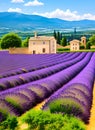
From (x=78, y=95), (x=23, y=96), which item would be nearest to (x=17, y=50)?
(x=23, y=96)

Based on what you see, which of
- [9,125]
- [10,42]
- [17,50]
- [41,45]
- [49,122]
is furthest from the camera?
[10,42]

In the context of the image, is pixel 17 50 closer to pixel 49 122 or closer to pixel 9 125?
pixel 9 125

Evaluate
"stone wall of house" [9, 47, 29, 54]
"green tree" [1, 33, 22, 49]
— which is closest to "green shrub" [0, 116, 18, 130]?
"stone wall of house" [9, 47, 29, 54]

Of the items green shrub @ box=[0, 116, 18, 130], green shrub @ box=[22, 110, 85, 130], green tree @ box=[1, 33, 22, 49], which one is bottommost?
green tree @ box=[1, 33, 22, 49]

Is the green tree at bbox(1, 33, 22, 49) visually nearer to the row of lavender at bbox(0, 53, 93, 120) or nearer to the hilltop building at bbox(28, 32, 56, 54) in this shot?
the hilltop building at bbox(28, 32, 56, 54)

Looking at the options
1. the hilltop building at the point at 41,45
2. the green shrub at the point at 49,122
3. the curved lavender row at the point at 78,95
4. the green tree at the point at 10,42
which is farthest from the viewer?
the green tree at the point at 10,42

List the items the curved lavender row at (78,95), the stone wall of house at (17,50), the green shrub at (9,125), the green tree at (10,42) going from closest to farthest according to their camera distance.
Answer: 1. the green shrub at (9,125)
2. the curved lavender row at (78,95)
3. the stone wall of house at (17,50)
4. the green tree at (10,42)

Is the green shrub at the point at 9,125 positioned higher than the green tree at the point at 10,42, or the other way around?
the green shrub at the point at 9,125

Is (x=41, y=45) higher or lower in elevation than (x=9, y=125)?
lower

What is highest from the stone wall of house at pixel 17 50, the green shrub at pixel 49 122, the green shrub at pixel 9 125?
the green shrub at pixel 49 122

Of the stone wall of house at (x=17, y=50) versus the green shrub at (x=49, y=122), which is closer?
the green shrub at (x=49, y=122)

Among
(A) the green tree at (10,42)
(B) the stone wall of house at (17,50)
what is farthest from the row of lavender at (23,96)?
(A) the green tree at (10,42)

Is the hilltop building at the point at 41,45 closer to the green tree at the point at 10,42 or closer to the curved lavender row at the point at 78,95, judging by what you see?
the green tree at the point at 10,42

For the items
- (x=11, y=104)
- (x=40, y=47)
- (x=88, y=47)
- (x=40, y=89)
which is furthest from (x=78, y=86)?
(x=88, y=47)
